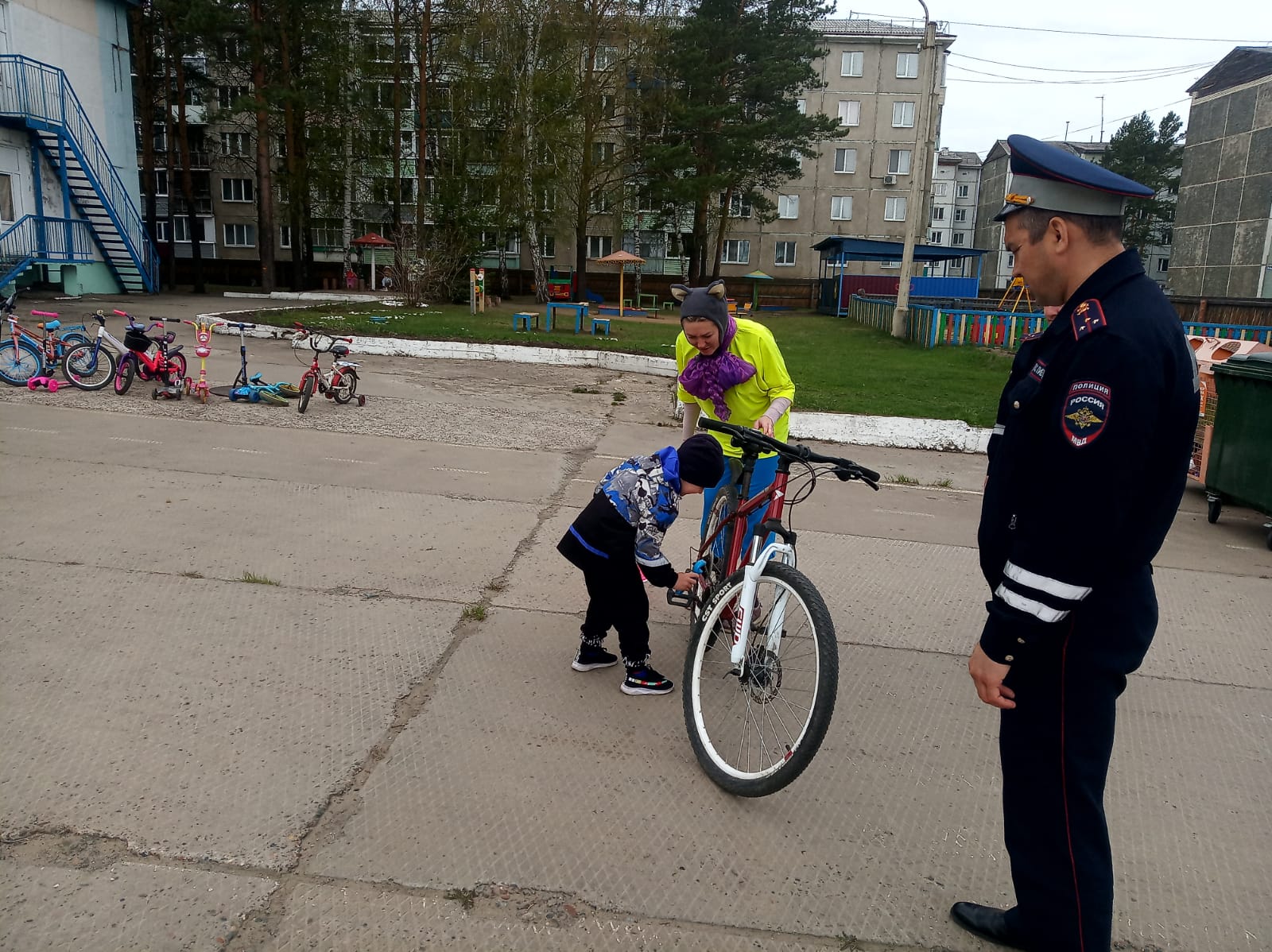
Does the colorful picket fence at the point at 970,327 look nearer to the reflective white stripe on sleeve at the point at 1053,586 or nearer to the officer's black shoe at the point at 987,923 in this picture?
the officer's black shoe at the point at 987,923

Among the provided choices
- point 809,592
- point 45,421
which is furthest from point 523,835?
point 45,421

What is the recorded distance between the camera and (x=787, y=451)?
354 cm

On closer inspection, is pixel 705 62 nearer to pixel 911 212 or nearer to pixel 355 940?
pixel 911 212

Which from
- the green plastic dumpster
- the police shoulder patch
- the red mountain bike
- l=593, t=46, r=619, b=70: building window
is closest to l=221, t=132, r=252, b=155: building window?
l=593, t=46, r=619, b=70: building window

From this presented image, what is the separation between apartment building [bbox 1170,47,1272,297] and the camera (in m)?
37.8

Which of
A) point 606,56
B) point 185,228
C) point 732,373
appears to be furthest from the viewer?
point 185,228

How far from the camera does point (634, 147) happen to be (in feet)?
125

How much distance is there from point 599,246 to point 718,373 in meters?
51.3

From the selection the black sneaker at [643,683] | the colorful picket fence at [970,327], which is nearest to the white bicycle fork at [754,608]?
the black sneaker at [643,683]

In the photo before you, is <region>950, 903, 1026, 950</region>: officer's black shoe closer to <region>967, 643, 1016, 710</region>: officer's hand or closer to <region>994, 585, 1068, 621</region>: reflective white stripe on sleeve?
<region>967, 643, 1016, 710</region>: officer's hand

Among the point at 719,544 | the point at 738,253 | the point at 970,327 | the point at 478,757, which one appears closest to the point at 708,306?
the point at 719,544

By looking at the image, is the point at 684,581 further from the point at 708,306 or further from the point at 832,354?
the point at 832,354

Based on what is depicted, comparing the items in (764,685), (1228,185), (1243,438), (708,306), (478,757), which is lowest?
(478,757)

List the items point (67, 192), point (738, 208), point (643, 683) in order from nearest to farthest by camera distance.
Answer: point (643, 683)
point (67, 192)
point (738, 208)
